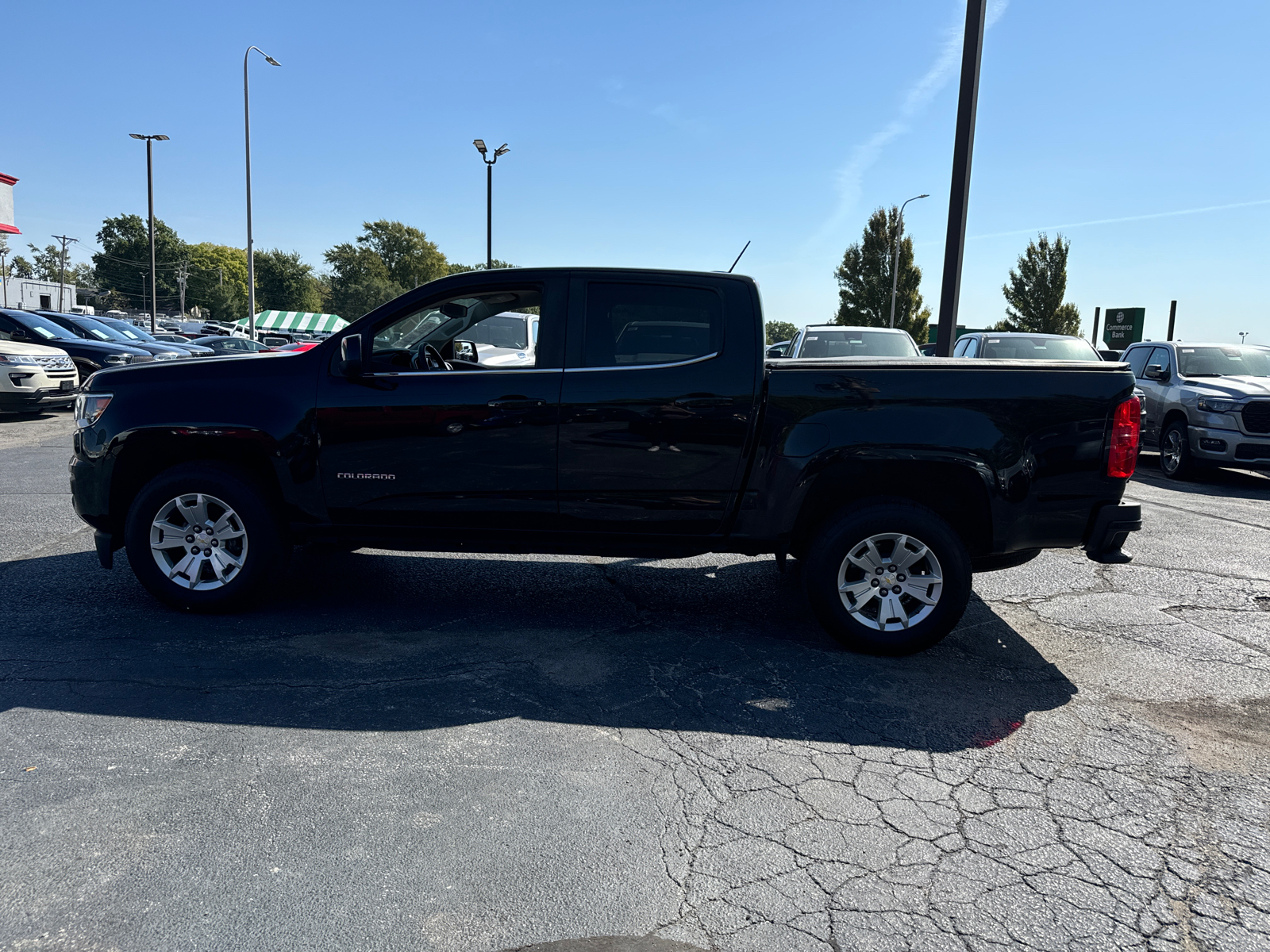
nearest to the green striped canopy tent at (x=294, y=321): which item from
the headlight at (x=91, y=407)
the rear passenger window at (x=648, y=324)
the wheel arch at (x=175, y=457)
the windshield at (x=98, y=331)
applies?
A: the windshield at (x=98, y=331)

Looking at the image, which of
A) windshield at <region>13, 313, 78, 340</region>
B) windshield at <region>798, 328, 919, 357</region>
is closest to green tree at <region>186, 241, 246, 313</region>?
windshield at <region>13, 313, 78, 340</region>

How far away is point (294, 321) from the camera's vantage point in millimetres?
71750

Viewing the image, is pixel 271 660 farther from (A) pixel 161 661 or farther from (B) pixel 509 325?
(B) pixel 509 325

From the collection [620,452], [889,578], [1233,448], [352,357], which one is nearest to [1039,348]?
[1233,448]

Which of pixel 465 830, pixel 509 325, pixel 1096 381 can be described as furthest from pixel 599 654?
pixel 509 325

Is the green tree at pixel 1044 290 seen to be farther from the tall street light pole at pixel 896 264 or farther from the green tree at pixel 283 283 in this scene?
the green tree at pixel 283 283

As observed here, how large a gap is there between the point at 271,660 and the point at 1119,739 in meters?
3.89

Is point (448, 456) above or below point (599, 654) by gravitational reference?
above

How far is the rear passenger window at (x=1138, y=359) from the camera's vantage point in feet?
46.4

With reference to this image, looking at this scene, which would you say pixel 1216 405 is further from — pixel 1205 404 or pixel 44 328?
pixel 44 328

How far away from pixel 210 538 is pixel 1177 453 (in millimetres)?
12197

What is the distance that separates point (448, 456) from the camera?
4934 millimetres

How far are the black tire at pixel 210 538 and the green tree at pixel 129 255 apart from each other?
116058 mm

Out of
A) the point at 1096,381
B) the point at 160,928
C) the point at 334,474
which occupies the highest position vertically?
the point at 1096,381
